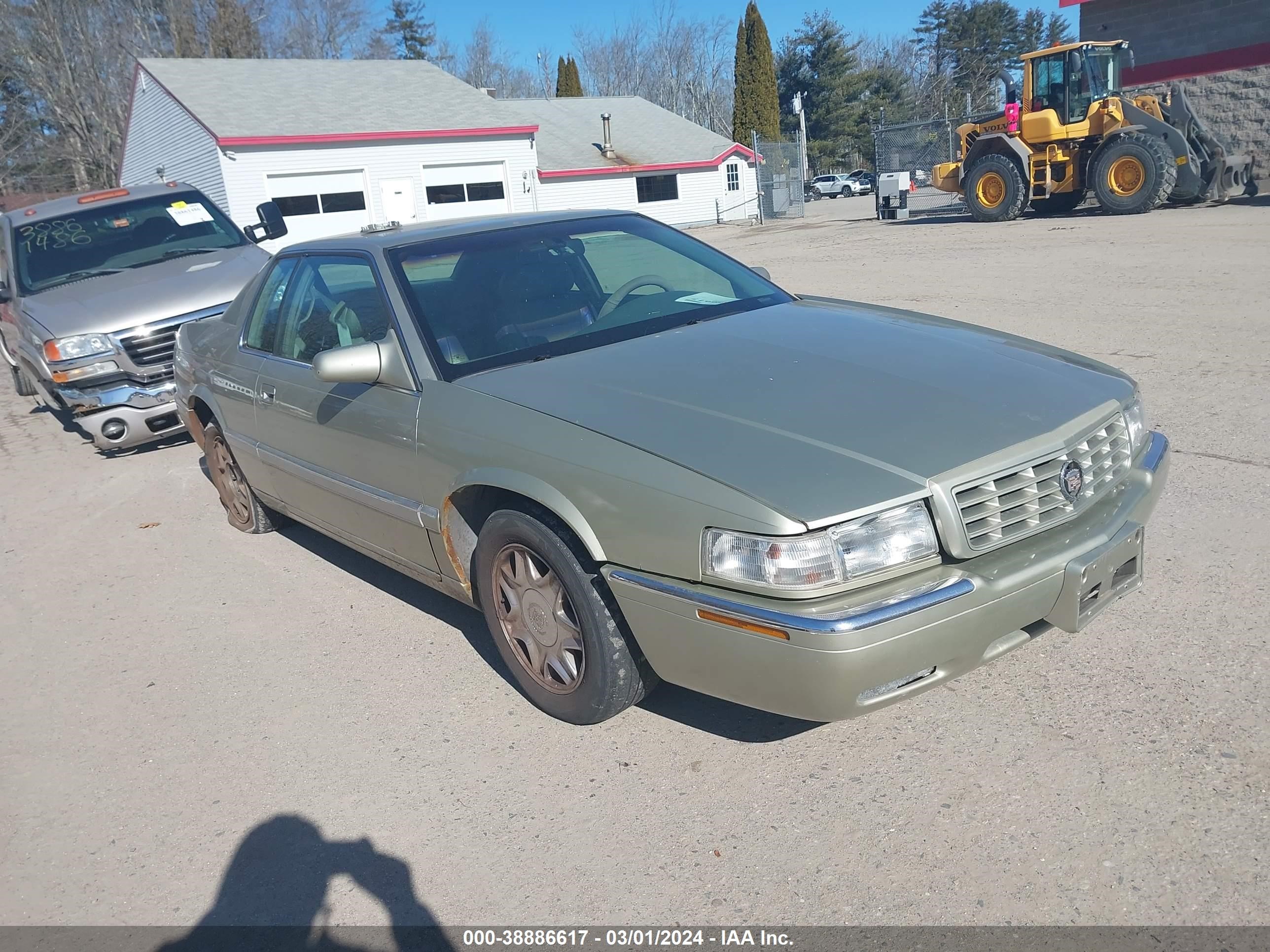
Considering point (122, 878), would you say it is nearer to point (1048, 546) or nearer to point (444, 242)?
point (444, 242)

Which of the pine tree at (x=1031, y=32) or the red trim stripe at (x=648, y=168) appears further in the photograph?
the pine tree at (x=1031, y=32)

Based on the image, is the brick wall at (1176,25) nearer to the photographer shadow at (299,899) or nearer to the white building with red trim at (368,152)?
the white building with red trim at (368,152)

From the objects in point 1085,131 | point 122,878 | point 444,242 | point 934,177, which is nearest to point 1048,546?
point 444,242

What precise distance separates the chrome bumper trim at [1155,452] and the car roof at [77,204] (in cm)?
828

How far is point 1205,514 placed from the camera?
14.6 feet

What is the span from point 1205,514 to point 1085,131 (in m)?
16.8

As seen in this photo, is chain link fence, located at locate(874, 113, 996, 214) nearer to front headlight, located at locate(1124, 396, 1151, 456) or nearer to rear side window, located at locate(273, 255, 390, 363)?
rear side window, located at locate(273, 255, 390, 363)

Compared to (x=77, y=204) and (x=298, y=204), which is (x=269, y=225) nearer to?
(x=77, y=204)

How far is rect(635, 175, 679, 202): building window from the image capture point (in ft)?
123

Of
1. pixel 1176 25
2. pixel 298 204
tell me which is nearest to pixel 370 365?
pixel 298 204

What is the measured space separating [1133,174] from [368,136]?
786 inches

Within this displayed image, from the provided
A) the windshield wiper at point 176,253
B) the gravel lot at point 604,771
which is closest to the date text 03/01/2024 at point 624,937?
the gravel lot at point 604,771

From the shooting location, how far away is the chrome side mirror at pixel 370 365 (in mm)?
3570

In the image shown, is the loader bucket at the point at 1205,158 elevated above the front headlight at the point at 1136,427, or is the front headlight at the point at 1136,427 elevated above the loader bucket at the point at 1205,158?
the loader bucket at the point at 1205,158
